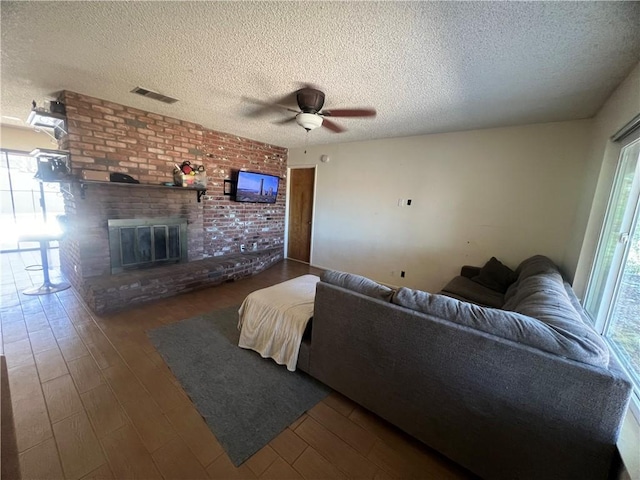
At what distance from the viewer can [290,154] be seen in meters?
5.39

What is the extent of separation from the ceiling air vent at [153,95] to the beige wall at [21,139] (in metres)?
3.33

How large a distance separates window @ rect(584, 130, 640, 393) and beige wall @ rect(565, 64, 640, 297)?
8 centimetres

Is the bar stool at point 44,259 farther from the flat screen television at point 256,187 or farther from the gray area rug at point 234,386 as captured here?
the flat screen television at point 256,187

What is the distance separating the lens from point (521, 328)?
1.16 m

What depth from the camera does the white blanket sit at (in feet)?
6.48

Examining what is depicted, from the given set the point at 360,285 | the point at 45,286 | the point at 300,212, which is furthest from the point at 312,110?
the point at 45,286

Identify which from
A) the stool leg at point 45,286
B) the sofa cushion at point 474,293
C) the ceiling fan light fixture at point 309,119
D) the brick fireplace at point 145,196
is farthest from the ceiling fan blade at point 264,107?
the stool leg at point 45,286

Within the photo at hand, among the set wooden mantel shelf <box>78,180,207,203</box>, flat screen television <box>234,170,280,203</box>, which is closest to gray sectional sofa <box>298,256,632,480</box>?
wooden mantel shelf <box>78,180,207,203</box>

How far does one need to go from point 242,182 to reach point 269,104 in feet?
6.48

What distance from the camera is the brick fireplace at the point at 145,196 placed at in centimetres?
291

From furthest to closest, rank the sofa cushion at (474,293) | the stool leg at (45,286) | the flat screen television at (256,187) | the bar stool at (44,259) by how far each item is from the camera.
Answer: the flat screen television at (256,187), the stool leg at (45,286), the bar stool at (44,259), the sofa cushion at (474,293)

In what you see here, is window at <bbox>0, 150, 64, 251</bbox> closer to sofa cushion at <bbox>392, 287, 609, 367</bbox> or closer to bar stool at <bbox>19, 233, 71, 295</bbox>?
bar stool at <bbox>19, 233, 71, 295</bbox>

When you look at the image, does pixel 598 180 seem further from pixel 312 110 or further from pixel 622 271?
pixel 312 110

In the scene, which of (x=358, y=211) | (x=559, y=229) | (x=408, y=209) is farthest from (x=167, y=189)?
(x=559, y=229)
